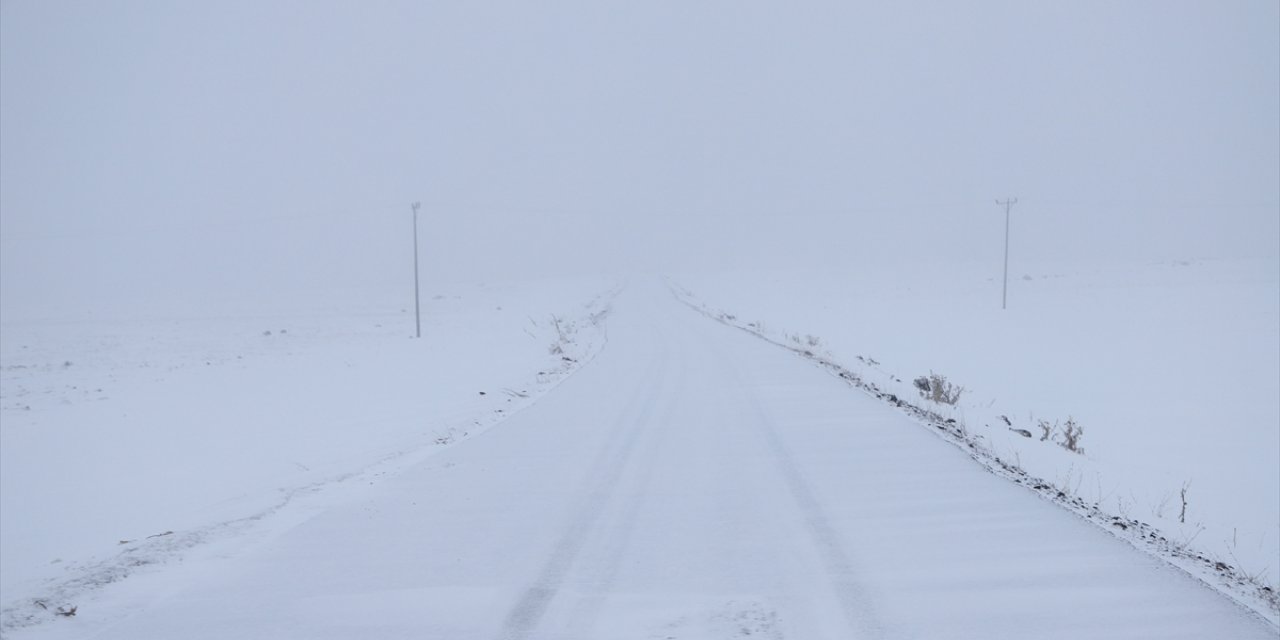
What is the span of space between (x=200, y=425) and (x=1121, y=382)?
22325 mm

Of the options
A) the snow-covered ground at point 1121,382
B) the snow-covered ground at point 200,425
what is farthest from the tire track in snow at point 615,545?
the snow-covered ground at point 1121,382

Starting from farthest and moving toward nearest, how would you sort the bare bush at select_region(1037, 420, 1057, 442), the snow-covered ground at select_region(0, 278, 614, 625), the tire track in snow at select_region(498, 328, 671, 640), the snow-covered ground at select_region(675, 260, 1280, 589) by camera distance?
the bare bush at select_region(1037, 420, 1057, 442) → the snow-covered ground at select_region(675, 260, 1280, 589) → the snow-covered ground at select_region(0, 278, 614, 625) → the tire track in snow at select_region(498, 328, 671, 640)

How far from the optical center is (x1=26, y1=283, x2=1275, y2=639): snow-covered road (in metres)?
4.43

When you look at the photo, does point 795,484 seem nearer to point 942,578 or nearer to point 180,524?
point 942,578

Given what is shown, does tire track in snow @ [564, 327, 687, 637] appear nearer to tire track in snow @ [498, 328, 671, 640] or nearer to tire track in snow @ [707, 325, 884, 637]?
tire track in snow @ [498, 328, 671, 640]

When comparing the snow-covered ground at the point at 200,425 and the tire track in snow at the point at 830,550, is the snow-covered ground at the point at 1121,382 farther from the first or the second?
the snow-covered ground at the point at 200,425

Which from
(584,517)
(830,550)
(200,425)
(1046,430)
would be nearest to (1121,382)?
(1046,430)

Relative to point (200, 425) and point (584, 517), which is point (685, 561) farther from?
point (200, 425)

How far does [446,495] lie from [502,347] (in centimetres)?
1956

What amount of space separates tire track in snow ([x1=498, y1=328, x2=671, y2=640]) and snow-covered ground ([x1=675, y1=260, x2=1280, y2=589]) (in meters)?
4.51

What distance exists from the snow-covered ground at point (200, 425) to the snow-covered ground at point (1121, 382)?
7959 mm

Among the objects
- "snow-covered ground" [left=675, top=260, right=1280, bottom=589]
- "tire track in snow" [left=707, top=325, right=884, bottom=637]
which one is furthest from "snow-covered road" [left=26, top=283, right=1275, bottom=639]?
"snow-covered ground" [left=675, top=260, right=1280, bottom=589]

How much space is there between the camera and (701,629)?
434cm

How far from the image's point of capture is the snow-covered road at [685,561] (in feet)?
14.5
